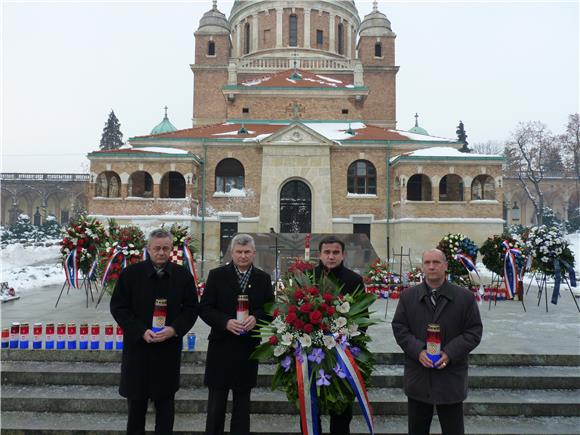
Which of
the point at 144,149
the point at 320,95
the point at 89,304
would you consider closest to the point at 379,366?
the point at 89,304

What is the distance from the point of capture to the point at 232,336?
4.37 m

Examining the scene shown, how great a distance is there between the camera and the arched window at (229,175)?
26.1 metres

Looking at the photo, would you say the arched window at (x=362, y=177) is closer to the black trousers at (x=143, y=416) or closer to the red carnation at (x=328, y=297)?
the red carnation at (x=328, y=297)

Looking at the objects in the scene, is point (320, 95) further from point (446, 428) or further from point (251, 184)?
point (446, 428)

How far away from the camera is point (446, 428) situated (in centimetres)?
397

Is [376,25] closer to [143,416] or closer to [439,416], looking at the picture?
[439,416]

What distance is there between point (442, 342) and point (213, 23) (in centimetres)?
3830

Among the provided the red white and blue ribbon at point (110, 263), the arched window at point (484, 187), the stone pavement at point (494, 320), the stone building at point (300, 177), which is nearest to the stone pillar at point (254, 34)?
the stone building at point (300, 177)

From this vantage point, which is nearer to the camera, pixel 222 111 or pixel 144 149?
pixel 144 149

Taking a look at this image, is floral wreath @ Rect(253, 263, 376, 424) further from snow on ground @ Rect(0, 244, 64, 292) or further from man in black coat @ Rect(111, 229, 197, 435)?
snow on ground @ Rect(0, 244, 64, 292)

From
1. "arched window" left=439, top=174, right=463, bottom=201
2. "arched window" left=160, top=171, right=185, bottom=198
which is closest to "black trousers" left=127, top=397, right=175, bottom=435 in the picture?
"arched window" left=160, top=171, right=185, bottom=198

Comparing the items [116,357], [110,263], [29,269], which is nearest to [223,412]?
[116,357]

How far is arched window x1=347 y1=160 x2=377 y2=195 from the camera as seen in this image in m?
26.1

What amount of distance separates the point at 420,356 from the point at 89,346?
504 cm
